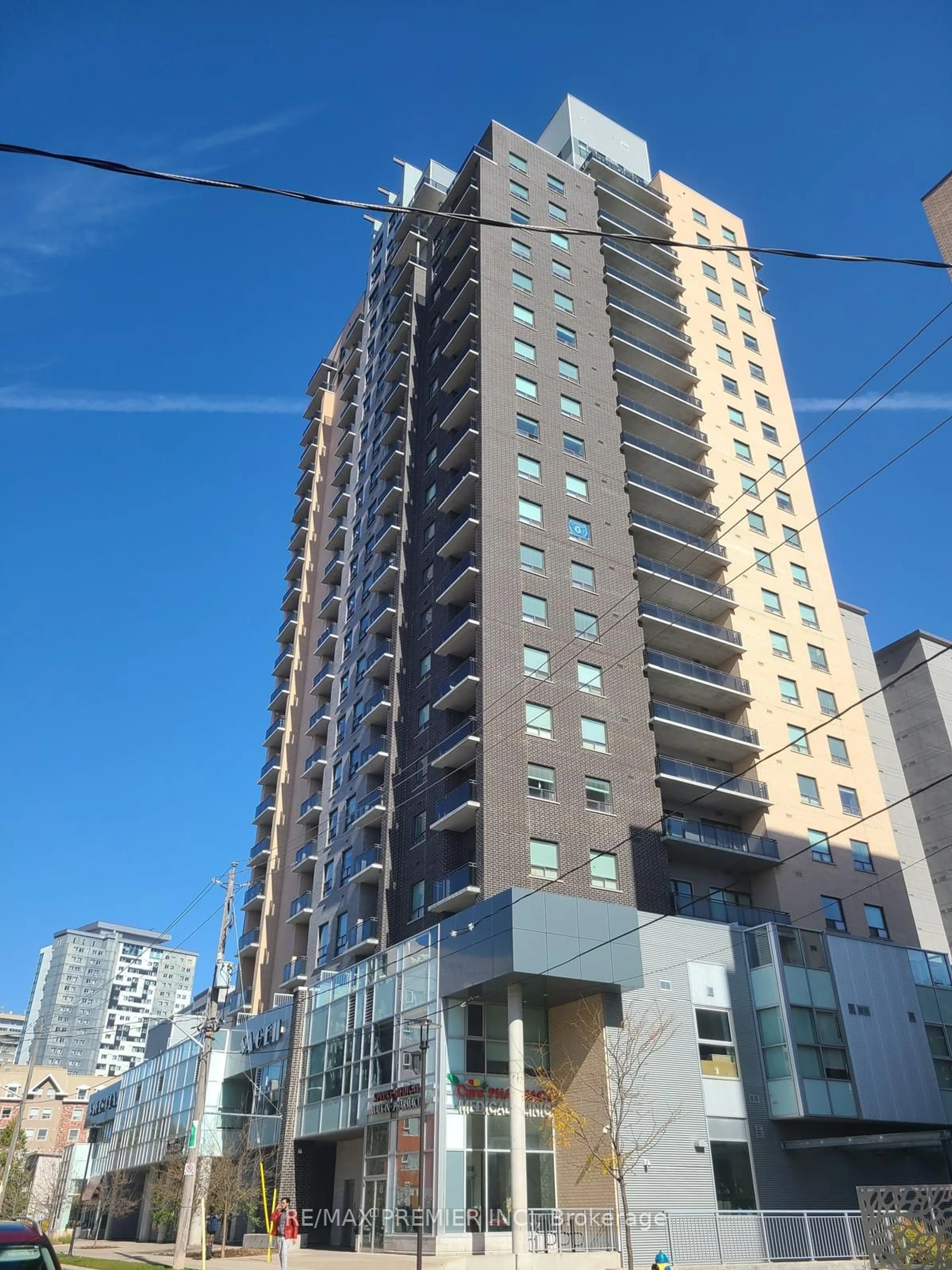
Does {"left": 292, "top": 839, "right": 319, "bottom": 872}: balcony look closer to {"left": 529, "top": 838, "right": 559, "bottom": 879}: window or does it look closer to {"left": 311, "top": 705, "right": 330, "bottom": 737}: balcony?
{"left": 311, "top": 705, "right": 330, "bottom": 737}: balcony

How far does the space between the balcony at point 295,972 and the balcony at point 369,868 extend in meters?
7.45

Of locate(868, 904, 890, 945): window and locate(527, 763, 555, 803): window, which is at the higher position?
locate(527, 763, 555, 803): window

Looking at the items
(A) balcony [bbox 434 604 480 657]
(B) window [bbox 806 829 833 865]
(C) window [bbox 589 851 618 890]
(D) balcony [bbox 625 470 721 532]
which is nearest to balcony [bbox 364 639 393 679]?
(A) balcony [bbox 434 604 480 657]

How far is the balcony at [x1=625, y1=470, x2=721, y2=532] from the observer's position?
51.2 m

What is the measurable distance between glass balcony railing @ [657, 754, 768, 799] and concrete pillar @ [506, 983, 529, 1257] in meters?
13.2

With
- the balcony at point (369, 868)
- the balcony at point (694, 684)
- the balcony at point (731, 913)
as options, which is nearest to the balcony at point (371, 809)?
the balcony at point (369, 868)

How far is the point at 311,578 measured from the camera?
72.0m

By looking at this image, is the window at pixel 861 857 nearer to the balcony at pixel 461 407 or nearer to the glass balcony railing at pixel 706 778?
the glass balcony railing at pixel 706 778

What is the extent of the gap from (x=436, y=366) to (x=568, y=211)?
12492 mm

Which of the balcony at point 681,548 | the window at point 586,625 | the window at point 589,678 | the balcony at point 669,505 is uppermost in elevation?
the balcony at point 669,505

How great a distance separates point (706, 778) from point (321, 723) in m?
24.4

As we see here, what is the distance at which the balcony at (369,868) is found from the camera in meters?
44.2

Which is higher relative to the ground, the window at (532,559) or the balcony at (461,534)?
the balcony at (461,534)

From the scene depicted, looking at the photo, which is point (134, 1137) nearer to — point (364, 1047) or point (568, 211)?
point (364, 1047)
